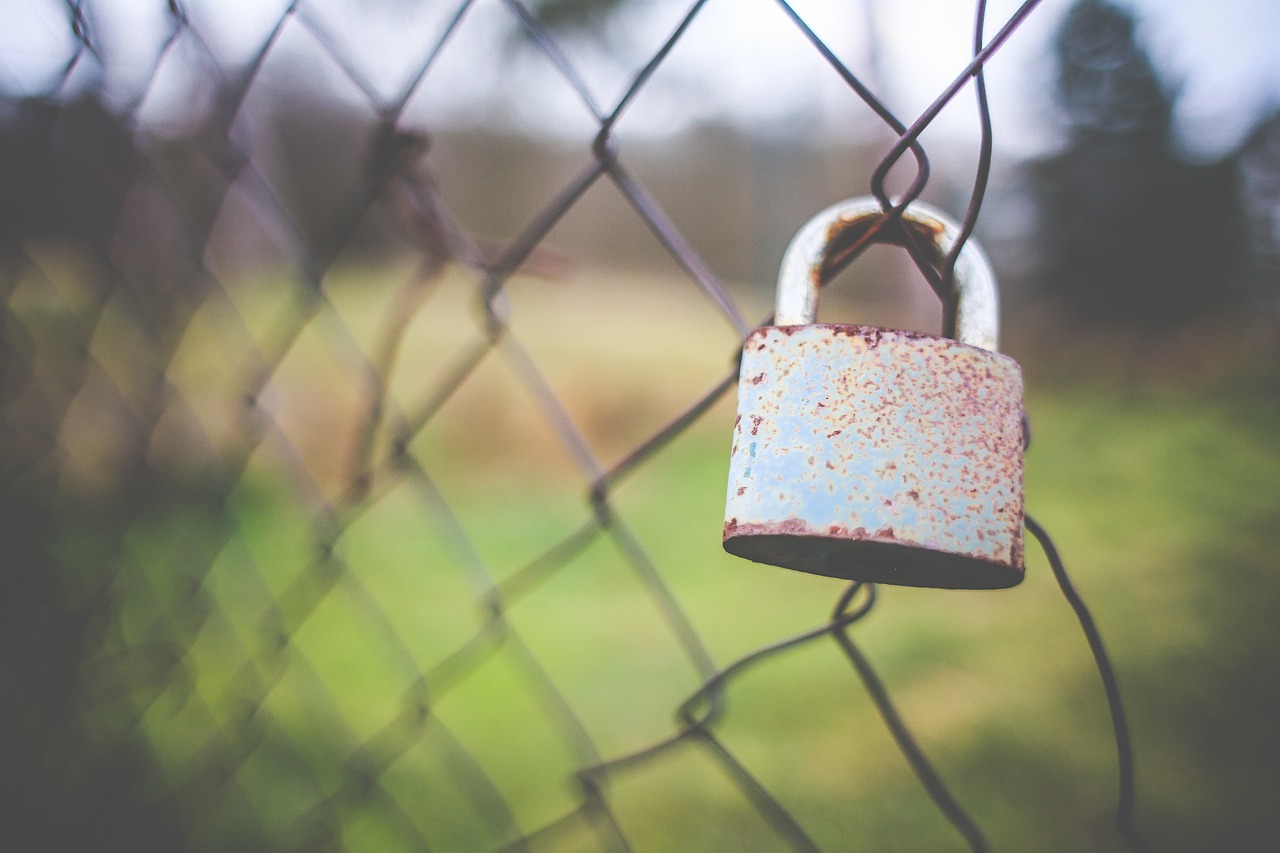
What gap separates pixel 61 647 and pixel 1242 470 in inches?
142

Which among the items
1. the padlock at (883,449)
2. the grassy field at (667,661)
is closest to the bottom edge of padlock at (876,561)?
the padlock at (883,449)

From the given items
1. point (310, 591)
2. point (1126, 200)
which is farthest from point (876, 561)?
point (1126, 200)

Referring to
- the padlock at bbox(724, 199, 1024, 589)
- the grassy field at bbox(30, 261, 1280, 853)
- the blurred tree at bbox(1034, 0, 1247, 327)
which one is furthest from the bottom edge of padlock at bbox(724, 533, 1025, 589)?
the blurred tree at bbox(1034, 0, 1247, 327)

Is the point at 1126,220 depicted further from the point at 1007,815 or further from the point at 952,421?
the point at 952,421

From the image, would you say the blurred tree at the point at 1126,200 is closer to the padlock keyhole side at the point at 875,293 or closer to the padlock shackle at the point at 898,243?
the padlock keyhole side at the point at 875,293

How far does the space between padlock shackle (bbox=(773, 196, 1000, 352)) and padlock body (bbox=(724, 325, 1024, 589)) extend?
55 mm

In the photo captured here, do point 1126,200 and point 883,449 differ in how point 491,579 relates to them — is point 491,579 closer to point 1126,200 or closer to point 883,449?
point 883,449

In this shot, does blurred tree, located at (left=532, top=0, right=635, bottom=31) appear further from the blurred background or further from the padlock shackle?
the padlock shackle

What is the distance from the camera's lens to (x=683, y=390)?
4.66 metres

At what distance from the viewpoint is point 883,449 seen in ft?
0.87

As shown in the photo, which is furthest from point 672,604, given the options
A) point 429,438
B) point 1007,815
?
point 429,438

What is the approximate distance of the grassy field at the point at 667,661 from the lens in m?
1.01

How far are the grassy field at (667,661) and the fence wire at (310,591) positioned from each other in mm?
12

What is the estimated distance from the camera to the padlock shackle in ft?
1.07
